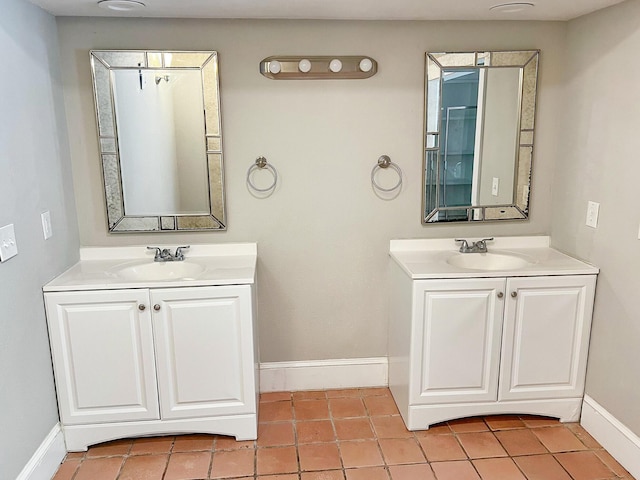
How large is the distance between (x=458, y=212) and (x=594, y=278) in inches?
30.8

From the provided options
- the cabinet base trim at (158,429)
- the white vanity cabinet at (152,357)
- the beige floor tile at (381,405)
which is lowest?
the beige floor tile at (381,405)

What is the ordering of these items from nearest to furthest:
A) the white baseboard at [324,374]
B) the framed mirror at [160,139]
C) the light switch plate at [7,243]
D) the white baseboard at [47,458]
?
the light switch plate at [7,243] < the white baseboard at [47,458] < the framed mirror at [160,139] < the white baseboard at [324,374]

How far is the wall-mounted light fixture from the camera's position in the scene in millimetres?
2641

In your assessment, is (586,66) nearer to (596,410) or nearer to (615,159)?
(615,159)

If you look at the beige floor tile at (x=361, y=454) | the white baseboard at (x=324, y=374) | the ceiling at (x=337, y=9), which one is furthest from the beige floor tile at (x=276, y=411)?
the ceiling at (x=337, y=9)

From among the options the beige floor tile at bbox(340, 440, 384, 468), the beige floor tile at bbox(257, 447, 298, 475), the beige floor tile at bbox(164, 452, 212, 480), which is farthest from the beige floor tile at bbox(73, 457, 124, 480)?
the beige floor tile at bbox(340, 440, 384, 468)

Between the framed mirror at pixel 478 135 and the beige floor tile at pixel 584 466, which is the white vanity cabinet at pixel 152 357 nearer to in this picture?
the framed mirror at pixel 478 135

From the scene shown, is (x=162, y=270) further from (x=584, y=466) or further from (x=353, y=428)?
(x=584, y=466)

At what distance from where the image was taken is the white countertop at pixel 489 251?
246cm

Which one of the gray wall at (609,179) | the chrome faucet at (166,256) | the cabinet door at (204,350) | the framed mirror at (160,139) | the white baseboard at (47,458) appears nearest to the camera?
the white baseboard at (47,458)

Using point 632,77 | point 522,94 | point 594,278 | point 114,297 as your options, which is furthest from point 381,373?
point 632,77

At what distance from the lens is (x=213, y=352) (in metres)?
2.42

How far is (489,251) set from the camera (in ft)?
9.46

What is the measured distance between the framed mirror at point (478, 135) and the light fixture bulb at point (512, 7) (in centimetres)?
28
